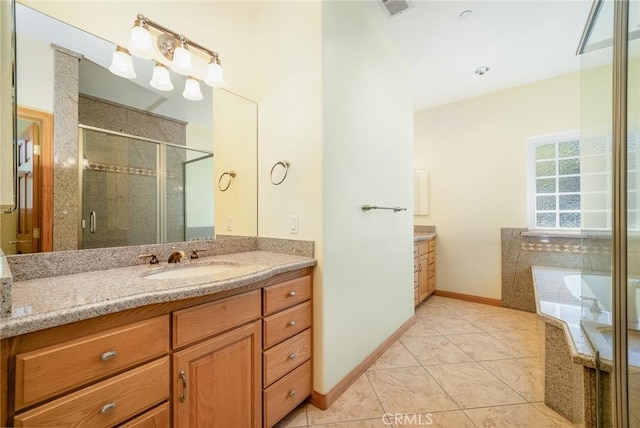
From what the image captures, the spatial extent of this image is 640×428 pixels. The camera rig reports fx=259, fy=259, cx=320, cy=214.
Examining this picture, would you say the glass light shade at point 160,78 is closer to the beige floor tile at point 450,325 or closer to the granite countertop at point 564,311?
the granite countertop at point 564,311

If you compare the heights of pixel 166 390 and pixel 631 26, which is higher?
pixel 631 26

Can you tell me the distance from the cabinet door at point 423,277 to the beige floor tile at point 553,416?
5.51ft

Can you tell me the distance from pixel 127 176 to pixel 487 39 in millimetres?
3055

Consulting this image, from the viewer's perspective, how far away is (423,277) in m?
3.34

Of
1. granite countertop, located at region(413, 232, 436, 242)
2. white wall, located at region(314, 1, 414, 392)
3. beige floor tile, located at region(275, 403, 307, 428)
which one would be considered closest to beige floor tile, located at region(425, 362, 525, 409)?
white wall, located at region(314, 1, 414, 392)

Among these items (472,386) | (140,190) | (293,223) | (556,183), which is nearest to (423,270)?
(472,386)

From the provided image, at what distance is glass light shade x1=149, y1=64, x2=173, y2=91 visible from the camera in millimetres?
1459

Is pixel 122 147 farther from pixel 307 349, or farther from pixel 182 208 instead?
pixel 307 349

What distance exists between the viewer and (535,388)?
67.5 inches

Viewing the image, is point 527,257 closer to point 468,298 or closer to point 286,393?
Result: point 468,298

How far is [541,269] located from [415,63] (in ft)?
8.63

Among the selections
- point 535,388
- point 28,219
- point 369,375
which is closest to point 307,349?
point 369,375

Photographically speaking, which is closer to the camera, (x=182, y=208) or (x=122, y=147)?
(x=122, y=147)

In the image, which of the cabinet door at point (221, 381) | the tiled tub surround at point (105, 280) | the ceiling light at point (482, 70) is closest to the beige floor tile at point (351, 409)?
the cabinet door at point (221, 381)
